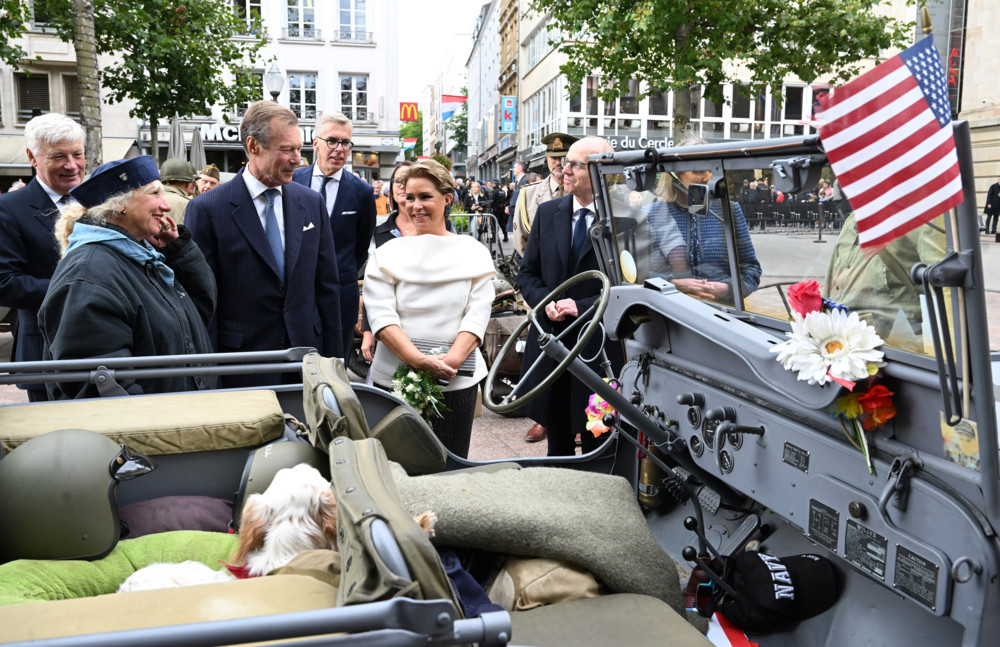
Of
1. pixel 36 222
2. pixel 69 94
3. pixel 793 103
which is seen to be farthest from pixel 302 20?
pixel 36 222

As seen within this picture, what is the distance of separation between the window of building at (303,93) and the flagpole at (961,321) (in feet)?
136

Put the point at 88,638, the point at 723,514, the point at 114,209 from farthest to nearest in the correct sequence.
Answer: the point at 114,209 → the point at 723,514 → the point at 88,638

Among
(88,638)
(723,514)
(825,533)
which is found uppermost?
(88,638)

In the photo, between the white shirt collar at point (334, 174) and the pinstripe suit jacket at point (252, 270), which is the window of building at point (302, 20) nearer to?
the white shirt collar at point (334, 174)

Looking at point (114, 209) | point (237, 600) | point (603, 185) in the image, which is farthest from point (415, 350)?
point (237, 600)

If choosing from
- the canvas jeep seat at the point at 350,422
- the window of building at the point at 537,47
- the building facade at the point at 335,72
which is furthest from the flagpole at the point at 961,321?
the window of building at the point at 537,47

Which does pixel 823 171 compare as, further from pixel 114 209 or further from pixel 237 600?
pixel 114 209

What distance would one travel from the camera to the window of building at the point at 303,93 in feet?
135

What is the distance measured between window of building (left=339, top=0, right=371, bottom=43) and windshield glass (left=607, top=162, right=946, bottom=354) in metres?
40.4

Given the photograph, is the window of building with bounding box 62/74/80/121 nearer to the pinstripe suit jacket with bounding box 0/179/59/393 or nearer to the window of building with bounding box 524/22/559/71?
the window of building with bounding box 524/22/559/71

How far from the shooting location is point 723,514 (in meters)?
3.16

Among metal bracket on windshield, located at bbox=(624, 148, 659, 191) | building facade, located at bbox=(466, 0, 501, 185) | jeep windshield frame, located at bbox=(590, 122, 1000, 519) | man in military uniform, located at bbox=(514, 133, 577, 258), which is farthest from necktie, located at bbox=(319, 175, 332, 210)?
building facade, located at bbox=(466, 0, 501, 185)

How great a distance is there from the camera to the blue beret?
3.49 metres

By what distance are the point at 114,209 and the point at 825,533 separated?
288 centimetres
